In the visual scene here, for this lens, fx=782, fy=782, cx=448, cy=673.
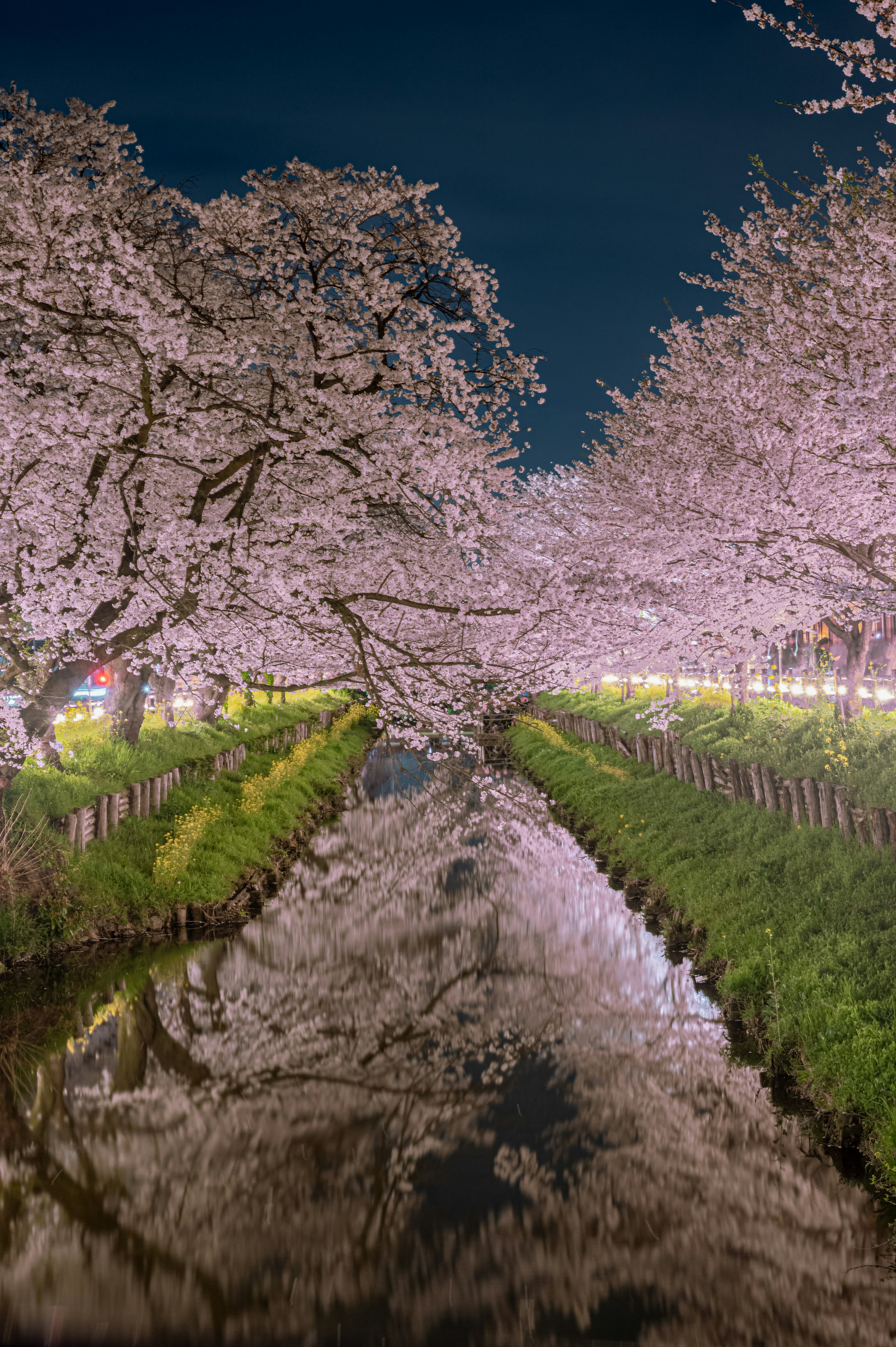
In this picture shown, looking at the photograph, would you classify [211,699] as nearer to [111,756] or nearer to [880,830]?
[111,756]

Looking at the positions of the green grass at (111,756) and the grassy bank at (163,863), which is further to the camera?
the green grass at (111,756)

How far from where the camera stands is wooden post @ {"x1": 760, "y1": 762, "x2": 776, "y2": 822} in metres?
13.7

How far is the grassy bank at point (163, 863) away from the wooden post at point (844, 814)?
10.7m

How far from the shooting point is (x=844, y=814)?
11250 millimetres

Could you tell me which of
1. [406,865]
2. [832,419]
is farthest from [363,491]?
[406,865]

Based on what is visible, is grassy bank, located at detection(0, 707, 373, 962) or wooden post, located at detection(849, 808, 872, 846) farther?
grassy bank, located at detection(0, 707, 373, 962)

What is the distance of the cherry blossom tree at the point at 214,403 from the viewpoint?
8.78 meters

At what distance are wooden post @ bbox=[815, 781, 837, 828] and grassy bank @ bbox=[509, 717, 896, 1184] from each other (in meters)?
0.19

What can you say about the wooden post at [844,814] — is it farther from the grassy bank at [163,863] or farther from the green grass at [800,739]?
the grassy bank at [163,863]

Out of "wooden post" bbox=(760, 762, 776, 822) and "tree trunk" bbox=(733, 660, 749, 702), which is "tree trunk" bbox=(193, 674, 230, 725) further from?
"tree trunk" bbox=(733, 660, 749, 702)

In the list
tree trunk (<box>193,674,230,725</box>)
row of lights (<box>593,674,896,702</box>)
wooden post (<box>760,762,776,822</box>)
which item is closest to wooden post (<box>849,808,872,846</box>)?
wooden post (<box>760,762,776,822</box>)

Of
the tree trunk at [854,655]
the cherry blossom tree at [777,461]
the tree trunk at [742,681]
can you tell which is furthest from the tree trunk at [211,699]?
the tree trunk at [854,655]

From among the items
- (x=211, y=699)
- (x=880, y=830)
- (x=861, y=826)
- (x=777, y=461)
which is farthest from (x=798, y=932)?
(x=211, y=699)

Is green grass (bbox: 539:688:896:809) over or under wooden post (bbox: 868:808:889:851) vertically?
over
